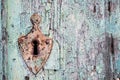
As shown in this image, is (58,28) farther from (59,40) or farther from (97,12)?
(97,12)

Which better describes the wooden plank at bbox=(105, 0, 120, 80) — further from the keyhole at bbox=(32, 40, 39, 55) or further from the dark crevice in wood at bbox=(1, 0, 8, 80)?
the dark crevice in wood at bbox=(1, 0, 8, 80)

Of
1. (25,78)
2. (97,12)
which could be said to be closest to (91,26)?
(97,12)

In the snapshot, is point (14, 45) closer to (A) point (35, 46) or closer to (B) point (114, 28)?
(A) point (35, 46)

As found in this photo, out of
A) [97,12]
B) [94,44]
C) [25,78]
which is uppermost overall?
[97,12]

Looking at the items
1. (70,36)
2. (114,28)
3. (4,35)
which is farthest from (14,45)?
(114,28)

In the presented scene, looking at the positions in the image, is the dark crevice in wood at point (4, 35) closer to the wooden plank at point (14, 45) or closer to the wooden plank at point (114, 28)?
the wooden plank at point (14, 45)

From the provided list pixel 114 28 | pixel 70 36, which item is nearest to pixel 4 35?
pixel 70 36

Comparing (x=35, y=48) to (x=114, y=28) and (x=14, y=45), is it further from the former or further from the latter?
(x=114, y=28)
